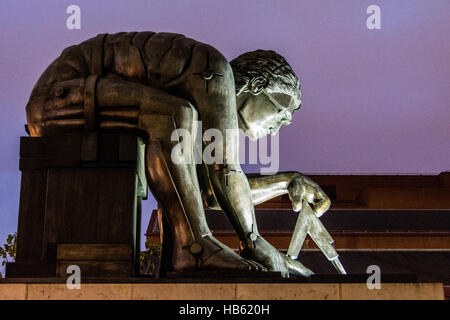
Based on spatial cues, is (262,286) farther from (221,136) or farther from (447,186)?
(447,186)

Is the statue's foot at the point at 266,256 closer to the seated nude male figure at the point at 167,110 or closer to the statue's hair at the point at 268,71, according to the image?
the seated nude male figure at the point at 167,110

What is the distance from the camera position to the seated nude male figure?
302 inches

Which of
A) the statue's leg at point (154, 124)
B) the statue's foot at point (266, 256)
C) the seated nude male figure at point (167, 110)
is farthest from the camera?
the statue's foot at point (266, 256)

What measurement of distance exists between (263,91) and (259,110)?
22cm

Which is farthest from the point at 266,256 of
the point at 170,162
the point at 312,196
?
the point at 170,162

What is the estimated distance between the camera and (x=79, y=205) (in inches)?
298

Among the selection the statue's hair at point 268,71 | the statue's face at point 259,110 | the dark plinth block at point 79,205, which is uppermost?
the statue's hair at point 268,71

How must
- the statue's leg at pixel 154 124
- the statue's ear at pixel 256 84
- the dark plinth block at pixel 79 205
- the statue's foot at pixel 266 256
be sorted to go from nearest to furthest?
the dark plinth block at pixel 79 205
the statue's leg at pixel 154 124
the statue's foot at pixel 266 256
the statue's ear at pixel 256 84

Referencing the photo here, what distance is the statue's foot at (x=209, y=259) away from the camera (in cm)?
714

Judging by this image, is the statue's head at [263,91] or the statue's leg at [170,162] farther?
the statue's head at [263,91]

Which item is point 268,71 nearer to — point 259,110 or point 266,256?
point 259,110

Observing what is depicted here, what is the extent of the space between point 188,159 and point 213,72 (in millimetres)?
999

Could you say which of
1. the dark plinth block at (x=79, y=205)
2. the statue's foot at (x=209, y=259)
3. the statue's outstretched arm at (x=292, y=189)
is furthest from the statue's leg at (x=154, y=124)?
the statue's outstretched arm at (x=292, y=189)
